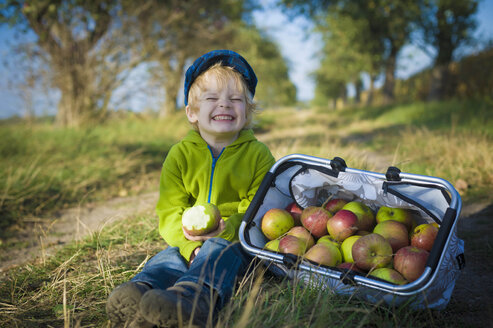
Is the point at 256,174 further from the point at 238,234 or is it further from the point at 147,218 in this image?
the point at 147,218

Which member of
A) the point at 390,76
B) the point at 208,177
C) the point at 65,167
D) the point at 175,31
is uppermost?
the point at 175,31

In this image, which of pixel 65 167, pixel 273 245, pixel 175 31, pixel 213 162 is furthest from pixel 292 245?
pixel 175 31

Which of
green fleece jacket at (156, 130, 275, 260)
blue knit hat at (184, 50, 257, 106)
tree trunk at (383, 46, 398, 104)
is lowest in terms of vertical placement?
green fleece jacket at (156, 130, 275, 260)

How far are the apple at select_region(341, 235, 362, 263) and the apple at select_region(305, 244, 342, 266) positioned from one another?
0.16 feet

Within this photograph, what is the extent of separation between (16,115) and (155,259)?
17.9 ft

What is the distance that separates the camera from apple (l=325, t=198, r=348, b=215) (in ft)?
7.35

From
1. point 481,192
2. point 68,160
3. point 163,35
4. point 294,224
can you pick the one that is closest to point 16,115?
point 68,160

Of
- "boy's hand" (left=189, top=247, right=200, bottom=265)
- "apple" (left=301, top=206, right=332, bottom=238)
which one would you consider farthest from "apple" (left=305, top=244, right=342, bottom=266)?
"boy's hand" (left=189, top=247, right=200, bottom=265)

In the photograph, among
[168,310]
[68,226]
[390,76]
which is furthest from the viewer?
[390,76]

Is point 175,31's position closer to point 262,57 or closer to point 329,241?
point 329,241

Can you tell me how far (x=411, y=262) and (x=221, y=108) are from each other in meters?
1.38

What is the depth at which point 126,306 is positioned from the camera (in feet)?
5.03

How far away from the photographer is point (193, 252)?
195 centimetres

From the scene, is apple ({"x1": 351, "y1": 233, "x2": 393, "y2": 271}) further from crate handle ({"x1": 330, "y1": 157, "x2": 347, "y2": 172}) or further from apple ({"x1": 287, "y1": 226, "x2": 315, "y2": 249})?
crate handle ({"x1": 330, "y1": 157, "x2": 347, "y2": 172})
